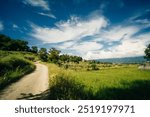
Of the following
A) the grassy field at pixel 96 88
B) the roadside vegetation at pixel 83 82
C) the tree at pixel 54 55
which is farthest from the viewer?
the tree at pixel 54 55

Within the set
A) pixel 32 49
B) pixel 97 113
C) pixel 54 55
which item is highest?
pixel 32 49

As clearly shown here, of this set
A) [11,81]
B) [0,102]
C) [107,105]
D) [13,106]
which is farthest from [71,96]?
[11,81]

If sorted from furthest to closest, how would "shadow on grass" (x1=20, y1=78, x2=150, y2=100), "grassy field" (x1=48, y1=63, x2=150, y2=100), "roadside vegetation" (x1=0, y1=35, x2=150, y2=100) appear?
"roadside vegetation" (x1=0, y1=35, x2=150, y2=100)
"grassy field" (x1=48, y1=63, x2=150, y2=100)
"shadow on grass" (x1=20, y1=78, x2=150, y2=100)

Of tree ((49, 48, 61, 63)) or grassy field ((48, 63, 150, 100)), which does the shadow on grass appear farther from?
tree ((49, 48, 61, 63))

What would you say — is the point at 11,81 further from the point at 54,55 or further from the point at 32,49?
the point at 32,49

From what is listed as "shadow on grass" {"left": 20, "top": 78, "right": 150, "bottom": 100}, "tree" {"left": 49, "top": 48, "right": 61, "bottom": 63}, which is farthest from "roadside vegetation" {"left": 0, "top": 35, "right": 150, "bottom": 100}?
"tree" {"left": 49, "top": 48, "right": 61, "bottom": 63}

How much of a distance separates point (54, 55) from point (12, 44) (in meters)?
11.1

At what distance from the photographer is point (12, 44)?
47.5m

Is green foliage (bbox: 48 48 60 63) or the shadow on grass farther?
green foliage (bbox: 48 48 60 63)

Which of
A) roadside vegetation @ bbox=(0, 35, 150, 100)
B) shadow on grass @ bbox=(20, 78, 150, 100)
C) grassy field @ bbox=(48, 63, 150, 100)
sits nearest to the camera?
shadow on grass @ bbox=(20, 78, 150, 100)

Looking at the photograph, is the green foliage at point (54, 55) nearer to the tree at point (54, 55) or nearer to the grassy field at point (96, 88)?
the tree at point (54, 55)

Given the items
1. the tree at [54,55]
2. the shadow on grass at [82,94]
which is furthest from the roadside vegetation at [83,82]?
the tree at [54,55]

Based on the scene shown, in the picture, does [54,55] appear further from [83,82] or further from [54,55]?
[83,82]

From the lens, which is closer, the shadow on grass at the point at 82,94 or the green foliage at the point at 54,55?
the shadow on grass at the point at 82,94
